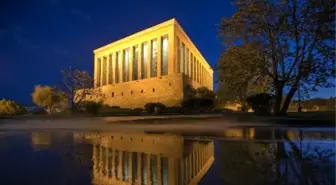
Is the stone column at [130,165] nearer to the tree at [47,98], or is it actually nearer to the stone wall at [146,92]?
the stone wall at [146,92]

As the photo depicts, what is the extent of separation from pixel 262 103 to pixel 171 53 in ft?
102

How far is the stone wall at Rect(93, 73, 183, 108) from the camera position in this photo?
4812cm

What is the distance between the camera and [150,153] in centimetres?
582

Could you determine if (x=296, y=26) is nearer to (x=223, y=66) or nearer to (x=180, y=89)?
(x=223, y=66)

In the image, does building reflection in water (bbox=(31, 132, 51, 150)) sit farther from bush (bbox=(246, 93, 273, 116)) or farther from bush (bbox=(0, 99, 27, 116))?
bush (bbox=(0, 99, 27, 116))

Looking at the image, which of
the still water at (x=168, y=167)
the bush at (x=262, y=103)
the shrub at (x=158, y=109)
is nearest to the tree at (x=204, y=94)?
the shrub at (x=158, y=109)

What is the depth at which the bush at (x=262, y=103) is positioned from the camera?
20141 mm

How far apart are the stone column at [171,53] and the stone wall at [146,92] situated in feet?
5.23

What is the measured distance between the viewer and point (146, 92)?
177 feet

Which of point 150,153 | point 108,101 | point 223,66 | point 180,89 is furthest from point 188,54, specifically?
point 150,153

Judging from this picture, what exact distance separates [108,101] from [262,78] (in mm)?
50649

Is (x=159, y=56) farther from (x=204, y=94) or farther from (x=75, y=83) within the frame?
(x=75, y=83)

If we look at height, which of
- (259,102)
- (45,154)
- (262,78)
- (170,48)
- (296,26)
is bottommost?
(45,154)

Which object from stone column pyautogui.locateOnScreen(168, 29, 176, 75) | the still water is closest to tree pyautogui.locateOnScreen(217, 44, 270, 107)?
the still water
